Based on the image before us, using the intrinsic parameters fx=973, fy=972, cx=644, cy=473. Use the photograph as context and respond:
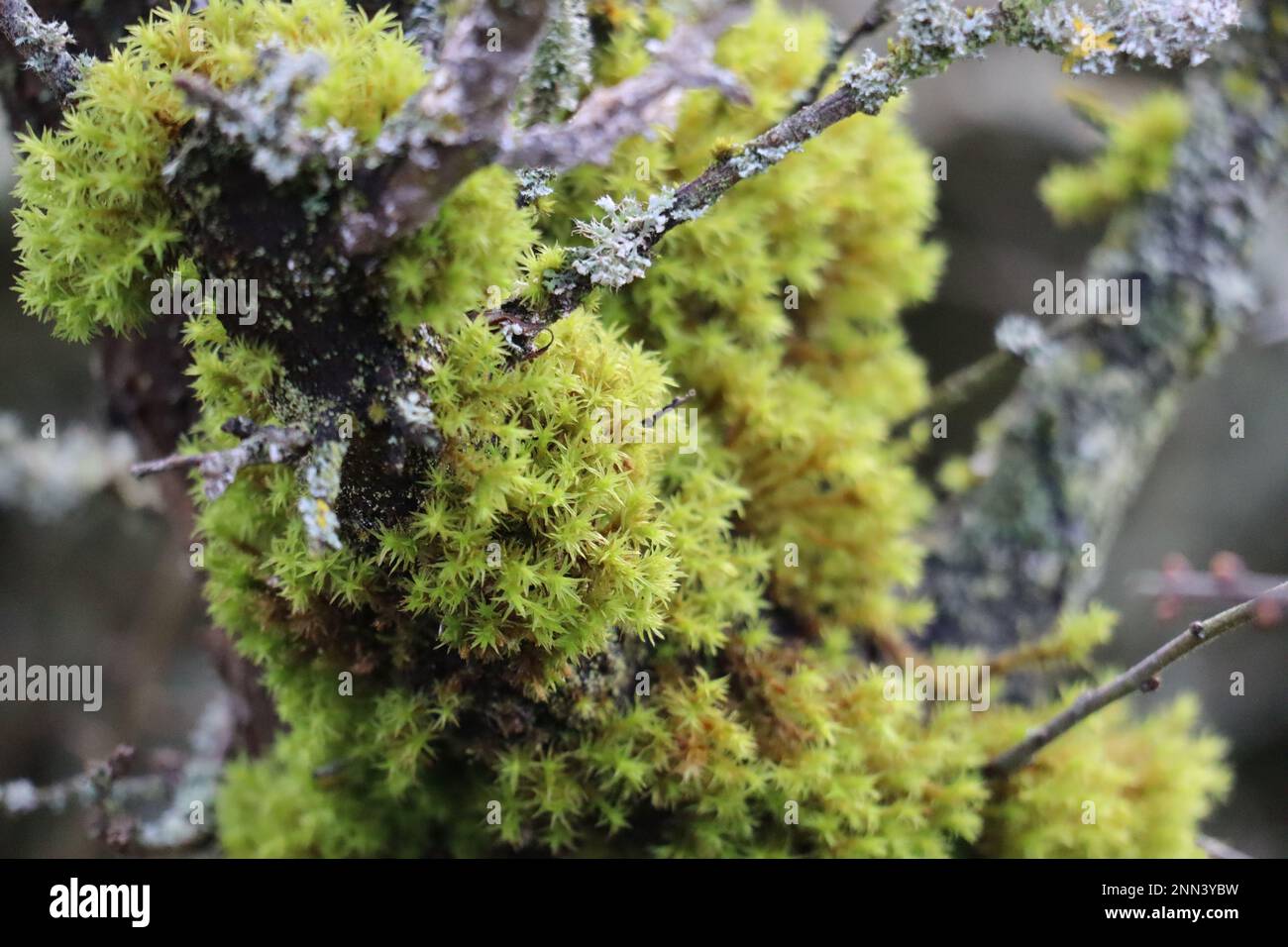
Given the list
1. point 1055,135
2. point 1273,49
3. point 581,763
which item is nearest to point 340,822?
point 581,763

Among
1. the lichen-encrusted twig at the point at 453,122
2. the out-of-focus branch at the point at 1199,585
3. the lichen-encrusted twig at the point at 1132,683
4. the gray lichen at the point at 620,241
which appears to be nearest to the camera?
the lichen-encrusted twig at the point at 453,122

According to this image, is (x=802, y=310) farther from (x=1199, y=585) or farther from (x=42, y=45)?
(x=42, y=45)

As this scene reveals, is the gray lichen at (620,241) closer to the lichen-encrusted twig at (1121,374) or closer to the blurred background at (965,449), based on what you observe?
the lichen-encrusted twig at (1121,374)

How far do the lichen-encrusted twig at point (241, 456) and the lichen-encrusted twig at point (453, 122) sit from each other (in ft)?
0.76

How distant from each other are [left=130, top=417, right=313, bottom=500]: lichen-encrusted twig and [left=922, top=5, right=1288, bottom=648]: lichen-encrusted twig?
1410 millimetres

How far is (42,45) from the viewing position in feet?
3.68

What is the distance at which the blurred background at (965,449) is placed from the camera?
10.1 ft

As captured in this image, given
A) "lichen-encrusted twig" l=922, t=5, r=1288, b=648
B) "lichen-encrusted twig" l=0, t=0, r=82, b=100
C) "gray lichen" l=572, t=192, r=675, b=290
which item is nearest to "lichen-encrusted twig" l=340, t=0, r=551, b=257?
"gray lichen" l=572, t=192, r=675, b=290

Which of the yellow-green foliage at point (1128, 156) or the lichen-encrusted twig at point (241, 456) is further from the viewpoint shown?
the yellow-green foliage at point (1128, 156)

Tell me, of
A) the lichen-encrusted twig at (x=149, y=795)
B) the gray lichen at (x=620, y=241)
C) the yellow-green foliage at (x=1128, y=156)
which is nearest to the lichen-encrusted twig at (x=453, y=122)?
the gray lichen at (x=620, y=241)

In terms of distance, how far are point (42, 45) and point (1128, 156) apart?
211cm

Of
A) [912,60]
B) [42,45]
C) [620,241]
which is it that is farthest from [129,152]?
[912,60]

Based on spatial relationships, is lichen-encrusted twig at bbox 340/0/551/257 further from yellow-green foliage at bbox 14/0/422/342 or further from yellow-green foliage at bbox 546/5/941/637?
yellow-green foliage at bbox 546/5/941/637

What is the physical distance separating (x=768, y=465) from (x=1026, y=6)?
74 centimetres
